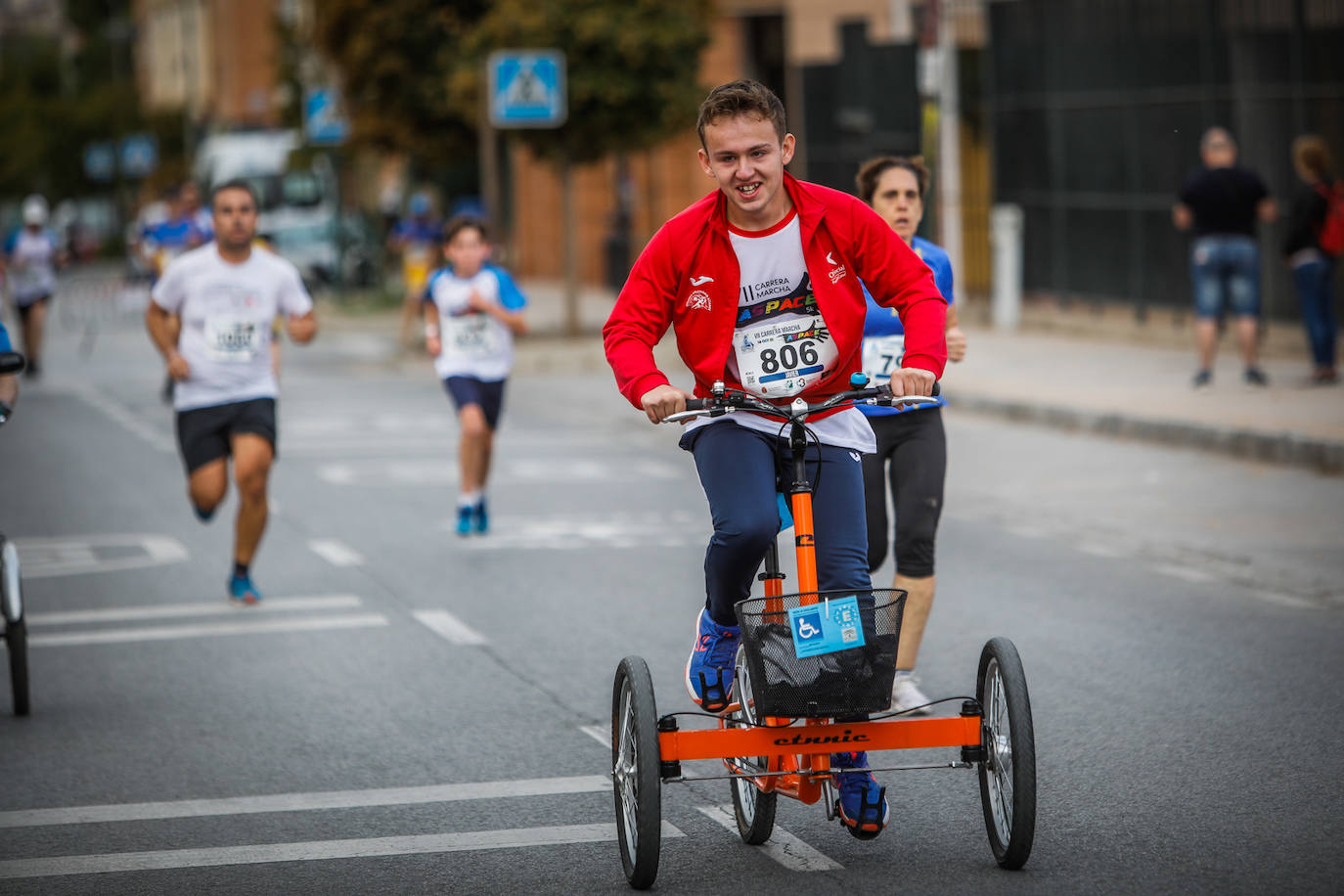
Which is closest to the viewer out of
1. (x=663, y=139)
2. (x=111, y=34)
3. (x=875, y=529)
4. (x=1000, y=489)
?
(x=875, y=529)

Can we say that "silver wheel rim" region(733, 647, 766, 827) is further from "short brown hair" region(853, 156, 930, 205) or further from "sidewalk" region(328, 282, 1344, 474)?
"sidewalk" region(328, 282, 1344, 474)

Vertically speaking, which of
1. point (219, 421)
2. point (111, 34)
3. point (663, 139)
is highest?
point (111, 34)

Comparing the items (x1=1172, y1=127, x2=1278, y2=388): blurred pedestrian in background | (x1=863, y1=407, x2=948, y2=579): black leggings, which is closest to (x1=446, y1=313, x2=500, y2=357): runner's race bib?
(x1=863, y1=407, x2=948, y2=579): black leggings

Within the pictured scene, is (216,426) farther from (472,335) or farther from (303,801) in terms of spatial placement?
(303,801)

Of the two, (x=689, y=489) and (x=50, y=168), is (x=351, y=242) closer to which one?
(x=689, y=489)

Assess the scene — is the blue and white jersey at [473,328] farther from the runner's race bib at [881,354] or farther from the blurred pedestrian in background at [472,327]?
the runner's race bib at [881,354]

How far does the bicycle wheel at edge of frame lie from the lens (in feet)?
24.8

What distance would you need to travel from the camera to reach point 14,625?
24.8 feet

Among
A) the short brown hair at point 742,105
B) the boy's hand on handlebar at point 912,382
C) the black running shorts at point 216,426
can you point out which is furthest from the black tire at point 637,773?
the black running shorts at point 216,426

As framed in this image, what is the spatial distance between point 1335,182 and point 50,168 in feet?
229

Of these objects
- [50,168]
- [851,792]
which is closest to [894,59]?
[851,792]

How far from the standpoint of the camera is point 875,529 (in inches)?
274

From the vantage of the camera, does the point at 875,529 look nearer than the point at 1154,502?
Yes

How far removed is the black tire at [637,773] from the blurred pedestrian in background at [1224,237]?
11.8m
